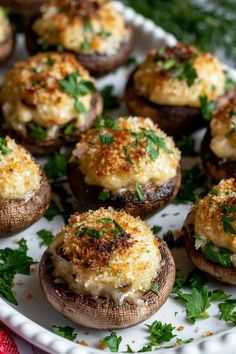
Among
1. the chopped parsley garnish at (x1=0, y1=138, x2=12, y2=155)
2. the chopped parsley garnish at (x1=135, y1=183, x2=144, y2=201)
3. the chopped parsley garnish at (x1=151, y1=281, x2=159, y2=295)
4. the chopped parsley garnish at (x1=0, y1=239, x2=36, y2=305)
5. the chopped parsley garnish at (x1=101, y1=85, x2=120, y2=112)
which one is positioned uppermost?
the chopped parsley garnish at (x1=0, y1=138, x2=12, y2=155)

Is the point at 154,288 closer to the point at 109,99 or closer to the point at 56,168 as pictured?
the point at 56,168

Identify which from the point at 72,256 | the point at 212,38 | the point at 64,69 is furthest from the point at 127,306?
the point at 212,38

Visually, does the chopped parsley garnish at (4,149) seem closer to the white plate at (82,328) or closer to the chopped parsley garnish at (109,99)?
the white plate at (82,328)

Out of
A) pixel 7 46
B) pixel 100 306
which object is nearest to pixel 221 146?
pixel 100 306

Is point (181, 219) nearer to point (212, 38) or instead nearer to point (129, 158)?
point (129, 158)

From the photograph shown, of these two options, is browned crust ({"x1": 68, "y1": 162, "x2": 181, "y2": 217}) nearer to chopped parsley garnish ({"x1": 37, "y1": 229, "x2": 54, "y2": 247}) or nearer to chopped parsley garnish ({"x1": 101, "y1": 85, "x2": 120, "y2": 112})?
A: chopped parsley garnish ({"x1": 37, "y1": 229, "x2": 54, "y2": 247})

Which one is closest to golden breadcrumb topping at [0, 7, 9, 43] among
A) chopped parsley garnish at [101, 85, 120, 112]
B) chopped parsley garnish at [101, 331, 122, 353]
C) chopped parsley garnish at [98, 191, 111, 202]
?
chopped parsley garnish at [101, 85, 120, 112]
